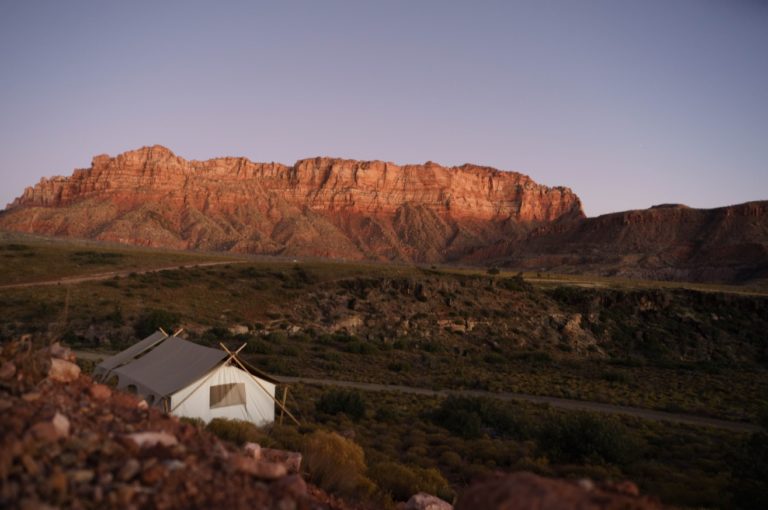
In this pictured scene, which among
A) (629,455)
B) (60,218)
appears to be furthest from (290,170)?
(629,455)

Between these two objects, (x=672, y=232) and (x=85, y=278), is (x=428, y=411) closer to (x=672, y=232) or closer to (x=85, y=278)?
(x=85, y=278)

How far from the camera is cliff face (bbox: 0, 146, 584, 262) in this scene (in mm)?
113625

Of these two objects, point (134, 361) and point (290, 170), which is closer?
point (134, 361)

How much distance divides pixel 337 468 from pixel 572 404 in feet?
56.1

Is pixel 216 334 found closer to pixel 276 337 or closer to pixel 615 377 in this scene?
pixel 276 337

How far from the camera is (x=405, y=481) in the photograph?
31.7ft

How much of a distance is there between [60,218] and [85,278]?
83.2 meters

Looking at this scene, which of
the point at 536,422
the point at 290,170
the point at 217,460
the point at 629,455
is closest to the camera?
the point at 217,460

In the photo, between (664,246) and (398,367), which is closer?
(398,367)

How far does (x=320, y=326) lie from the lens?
4022 cm

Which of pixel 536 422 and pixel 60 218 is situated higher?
pixel 60 218

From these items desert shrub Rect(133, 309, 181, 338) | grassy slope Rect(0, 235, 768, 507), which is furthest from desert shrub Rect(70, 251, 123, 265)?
desert shrub Rect(133, 309, 181, 338)

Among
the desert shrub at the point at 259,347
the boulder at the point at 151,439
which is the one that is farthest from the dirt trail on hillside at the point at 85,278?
the boulder at the point at 151,439

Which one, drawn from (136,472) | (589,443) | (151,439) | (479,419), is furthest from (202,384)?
(589,443)
